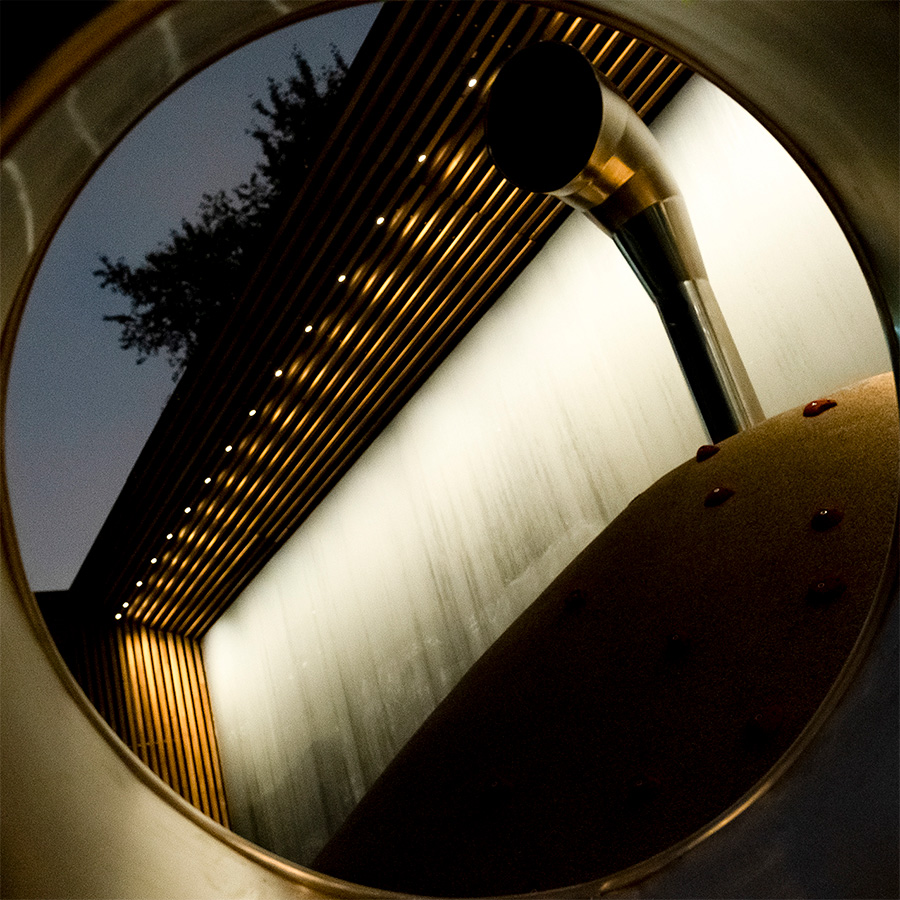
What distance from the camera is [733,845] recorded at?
1189 mm

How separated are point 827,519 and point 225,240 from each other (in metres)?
4.49

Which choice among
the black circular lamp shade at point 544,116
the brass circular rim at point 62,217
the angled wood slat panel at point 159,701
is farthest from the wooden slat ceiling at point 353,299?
the brass circular rim at point 62,217

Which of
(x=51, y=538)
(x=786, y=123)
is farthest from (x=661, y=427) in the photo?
(x=51, y=538)

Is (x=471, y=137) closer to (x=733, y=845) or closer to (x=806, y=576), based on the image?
(x=806, y=576)

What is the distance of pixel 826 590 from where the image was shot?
2.10m

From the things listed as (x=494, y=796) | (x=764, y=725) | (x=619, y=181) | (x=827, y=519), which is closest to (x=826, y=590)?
(x=827, y=519)

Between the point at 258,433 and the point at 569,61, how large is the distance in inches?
156

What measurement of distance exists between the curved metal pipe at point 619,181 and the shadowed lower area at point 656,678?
0.80 meters

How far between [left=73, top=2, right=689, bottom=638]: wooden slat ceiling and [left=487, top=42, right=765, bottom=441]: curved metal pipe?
0.70 m

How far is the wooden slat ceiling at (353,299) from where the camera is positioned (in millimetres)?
4355

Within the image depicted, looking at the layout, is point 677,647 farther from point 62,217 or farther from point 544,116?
point 544,116

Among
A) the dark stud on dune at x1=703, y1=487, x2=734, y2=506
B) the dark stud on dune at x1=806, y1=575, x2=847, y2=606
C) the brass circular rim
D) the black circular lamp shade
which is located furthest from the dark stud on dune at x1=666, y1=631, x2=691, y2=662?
the black circular lamp shade

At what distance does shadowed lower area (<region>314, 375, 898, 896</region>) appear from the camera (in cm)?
187

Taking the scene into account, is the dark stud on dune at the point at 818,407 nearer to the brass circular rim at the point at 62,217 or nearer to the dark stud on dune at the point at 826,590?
the dark stud on dune at the point at 826,590
